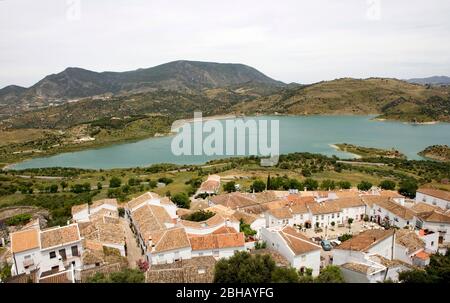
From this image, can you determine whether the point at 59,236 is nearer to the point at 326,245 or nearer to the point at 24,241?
the point at 24,241

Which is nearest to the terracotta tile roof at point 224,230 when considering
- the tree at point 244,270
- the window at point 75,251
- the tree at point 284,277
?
the window at point 75,251

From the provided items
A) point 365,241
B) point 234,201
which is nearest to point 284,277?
point 365,241

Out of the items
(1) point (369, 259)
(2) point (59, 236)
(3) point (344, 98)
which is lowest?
(1) point (369, 259)

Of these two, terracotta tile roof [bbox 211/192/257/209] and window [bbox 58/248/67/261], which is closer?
window [bbox 58/248/67/261]

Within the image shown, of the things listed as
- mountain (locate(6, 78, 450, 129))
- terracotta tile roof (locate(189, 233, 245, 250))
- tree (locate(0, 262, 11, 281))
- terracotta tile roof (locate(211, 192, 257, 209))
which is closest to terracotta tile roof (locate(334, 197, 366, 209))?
terracotta tile roof (locate(211, 192, 257, 209))

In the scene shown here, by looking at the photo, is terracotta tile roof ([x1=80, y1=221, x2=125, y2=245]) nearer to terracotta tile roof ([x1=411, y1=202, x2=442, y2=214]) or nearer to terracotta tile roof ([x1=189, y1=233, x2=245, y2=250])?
terracotta tile roof ([x1=189, y1=233, x2=245, y2=250])
